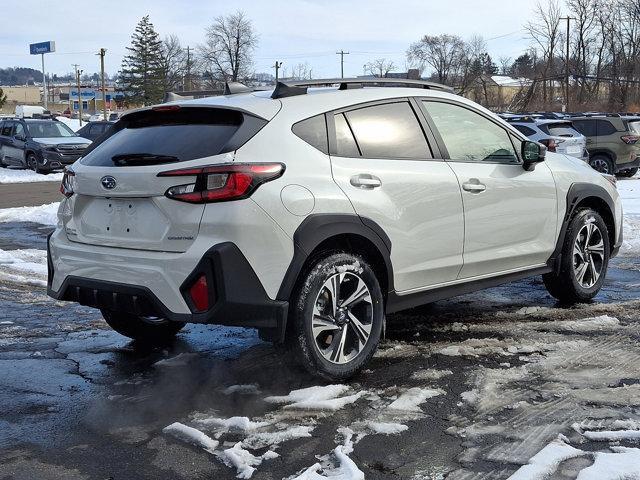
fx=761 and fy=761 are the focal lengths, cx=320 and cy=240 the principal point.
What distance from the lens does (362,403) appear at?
13.4 ft

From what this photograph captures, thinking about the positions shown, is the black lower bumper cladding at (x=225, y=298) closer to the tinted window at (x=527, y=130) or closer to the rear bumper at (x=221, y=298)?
the rear bumper at (x=221, y=298)

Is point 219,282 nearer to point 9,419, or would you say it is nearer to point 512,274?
point 9,419

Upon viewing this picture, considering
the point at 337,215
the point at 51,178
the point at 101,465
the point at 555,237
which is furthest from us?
the point at 51,178

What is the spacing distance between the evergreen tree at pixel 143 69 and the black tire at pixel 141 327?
85.3 meters

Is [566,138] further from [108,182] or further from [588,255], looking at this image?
[108,182]

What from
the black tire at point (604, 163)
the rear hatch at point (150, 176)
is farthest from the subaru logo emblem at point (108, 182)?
the black tire at point (604, 163)

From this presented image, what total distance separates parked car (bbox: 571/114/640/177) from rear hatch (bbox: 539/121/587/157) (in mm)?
986

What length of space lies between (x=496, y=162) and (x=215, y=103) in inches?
83.5

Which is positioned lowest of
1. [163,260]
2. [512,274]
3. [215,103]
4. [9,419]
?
[9,419]

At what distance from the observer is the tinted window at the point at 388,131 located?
182 inches

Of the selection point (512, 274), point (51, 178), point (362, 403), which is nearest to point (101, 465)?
point (362, 403)

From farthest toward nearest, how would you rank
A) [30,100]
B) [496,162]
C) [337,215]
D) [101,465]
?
1. [30,100]
2. [496,162]
3. [337,215]
4. [101,465]

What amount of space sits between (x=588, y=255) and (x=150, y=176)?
12.6 feet

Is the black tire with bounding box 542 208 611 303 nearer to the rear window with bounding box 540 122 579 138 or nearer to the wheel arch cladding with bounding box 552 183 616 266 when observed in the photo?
the wheel arch cladding with bounding box 552 183 616 266
